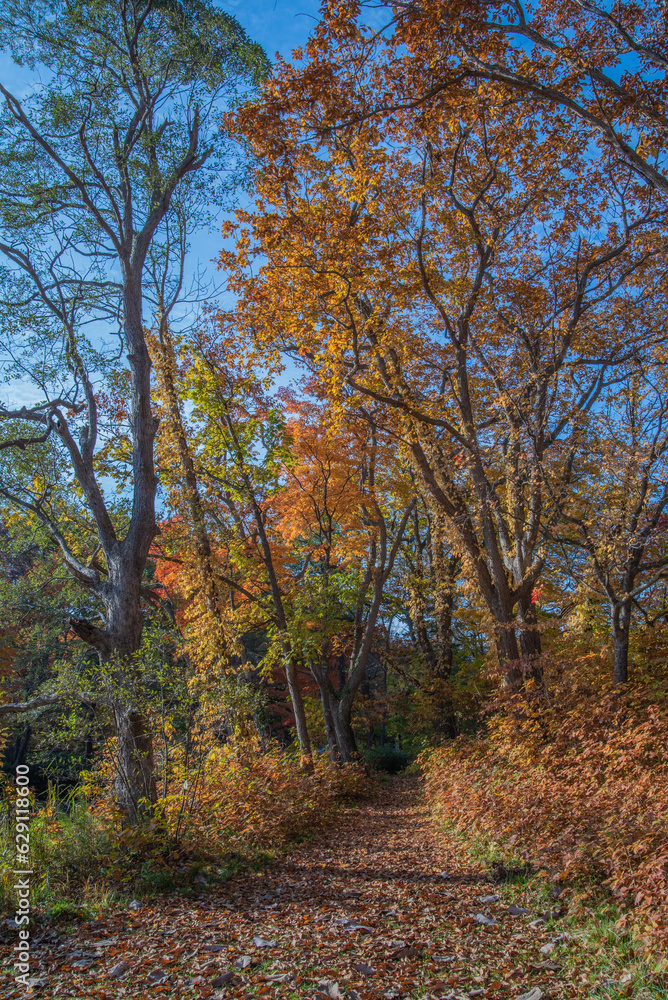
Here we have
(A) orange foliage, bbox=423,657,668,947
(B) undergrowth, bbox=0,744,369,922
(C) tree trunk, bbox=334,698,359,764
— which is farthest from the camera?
(C) tree trunk, bbox=334,698,359,764

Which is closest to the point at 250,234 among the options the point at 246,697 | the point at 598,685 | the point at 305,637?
the point at 246,697

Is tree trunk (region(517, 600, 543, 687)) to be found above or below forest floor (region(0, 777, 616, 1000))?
above

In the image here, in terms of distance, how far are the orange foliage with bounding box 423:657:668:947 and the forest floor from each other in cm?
51

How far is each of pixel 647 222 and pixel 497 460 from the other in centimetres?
407

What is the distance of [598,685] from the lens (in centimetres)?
799

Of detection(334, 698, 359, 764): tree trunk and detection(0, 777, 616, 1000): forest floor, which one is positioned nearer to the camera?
detection(0, 777, 616, 1000): forest floor

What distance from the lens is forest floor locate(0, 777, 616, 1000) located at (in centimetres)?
300

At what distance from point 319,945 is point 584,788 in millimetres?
2946

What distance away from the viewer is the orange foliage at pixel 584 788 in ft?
11.9

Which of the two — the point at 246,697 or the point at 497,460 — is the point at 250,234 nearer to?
the point at 497,460

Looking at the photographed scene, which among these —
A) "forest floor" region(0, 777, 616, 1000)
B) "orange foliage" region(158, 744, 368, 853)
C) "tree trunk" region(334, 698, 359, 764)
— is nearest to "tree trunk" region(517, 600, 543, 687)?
"forest floor" region(0, 777, 616, 1000)

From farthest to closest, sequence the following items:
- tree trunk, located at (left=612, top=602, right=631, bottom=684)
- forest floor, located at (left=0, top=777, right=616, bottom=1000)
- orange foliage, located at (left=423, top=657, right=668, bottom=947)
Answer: tree trunk, located at (left=612, top=602, right=631, bottom=684) < orange foliage, located at (left=423, top=657, right=668, bottom=947) < forest floor, located at (left=0, top=777, right=616, bottom=1000)

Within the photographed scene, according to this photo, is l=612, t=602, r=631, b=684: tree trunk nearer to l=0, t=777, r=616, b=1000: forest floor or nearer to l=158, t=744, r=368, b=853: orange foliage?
l=0, t=777, r=616, b=1000: forest floor

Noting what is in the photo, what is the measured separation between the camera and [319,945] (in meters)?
3.55
